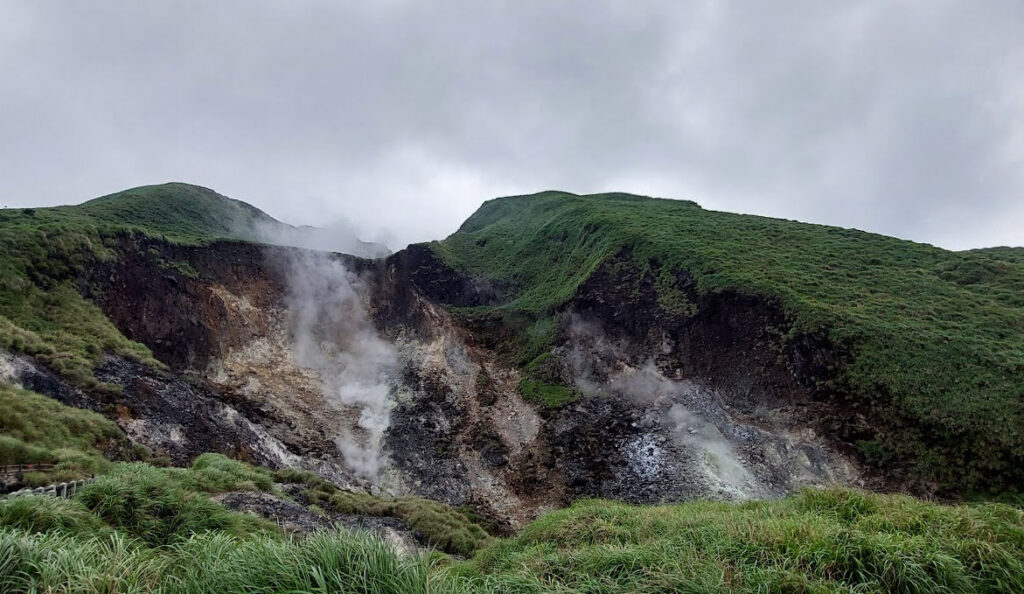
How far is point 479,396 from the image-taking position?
86.5ft

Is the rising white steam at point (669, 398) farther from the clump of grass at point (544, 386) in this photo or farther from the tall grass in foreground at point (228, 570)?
the tall grass in foreground at point (228, 570)

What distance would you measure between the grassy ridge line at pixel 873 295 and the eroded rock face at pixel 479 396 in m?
1.54

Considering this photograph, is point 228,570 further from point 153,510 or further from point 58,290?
point 58,290

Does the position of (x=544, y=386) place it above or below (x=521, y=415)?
above

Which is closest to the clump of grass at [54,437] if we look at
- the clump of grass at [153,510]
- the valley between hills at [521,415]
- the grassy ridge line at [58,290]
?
the valley between hills at [521,415]

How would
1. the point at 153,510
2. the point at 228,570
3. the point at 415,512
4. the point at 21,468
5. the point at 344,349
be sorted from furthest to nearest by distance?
1. the point at 344,349
2. the point at 415,512
3. the point at 21,468
4. the point at 153,510
5. the point at 228,570

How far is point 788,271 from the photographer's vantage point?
27.3 metres

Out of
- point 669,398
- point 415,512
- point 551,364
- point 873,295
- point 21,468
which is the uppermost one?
point 873,295

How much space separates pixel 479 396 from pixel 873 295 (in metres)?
20.7

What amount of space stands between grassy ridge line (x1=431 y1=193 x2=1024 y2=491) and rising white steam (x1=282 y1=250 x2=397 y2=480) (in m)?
9.58

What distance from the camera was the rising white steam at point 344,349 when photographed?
23.9m

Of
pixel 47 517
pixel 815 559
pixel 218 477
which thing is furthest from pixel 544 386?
pixel 47 517

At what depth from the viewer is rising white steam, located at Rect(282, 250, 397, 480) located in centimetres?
2394

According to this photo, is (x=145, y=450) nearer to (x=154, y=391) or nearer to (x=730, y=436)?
(x=154, y=391)
